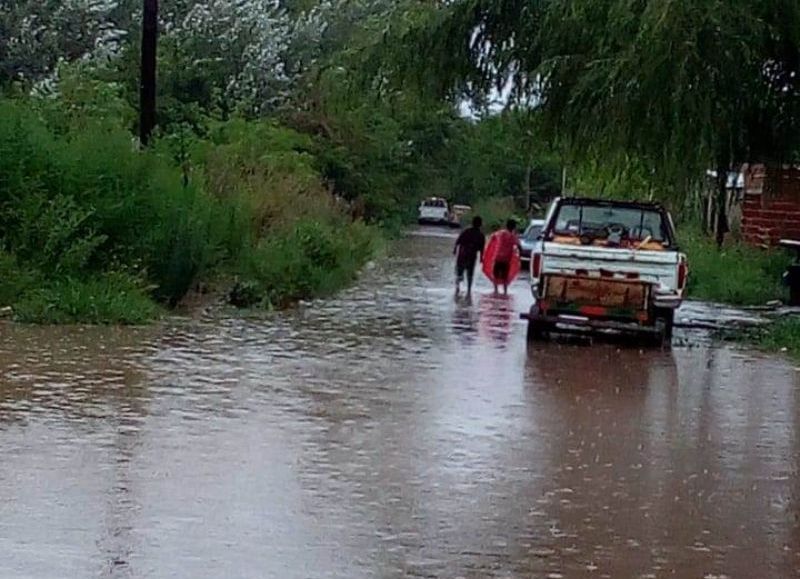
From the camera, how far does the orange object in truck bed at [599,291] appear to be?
810 inches

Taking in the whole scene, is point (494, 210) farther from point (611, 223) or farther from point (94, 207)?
point (94, 207)

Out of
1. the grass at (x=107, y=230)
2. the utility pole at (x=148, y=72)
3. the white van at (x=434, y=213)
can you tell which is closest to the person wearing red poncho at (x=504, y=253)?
the grass at (x=107, y=230)

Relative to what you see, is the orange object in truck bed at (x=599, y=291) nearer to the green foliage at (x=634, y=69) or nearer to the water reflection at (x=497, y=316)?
the water reflection at (x=497, y=316)

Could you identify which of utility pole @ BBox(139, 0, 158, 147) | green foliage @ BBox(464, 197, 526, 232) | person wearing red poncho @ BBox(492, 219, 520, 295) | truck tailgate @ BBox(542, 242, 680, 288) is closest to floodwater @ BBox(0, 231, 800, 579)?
truck tailgate @ BBox(542, 242, 680, 288)

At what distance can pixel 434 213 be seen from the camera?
84438 millimetres

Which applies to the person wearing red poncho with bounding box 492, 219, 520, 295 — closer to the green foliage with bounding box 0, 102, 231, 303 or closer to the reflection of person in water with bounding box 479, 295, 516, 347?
the reflection of person in water with bounding box 479, 295, 516, 347

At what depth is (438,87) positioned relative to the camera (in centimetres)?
2461

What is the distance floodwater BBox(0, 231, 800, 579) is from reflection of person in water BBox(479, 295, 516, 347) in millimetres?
2143

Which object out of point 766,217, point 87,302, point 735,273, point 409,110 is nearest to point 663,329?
point 87,302

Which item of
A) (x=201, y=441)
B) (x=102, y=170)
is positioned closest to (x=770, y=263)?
(x=102, y=170)

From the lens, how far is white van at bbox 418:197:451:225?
275 feet

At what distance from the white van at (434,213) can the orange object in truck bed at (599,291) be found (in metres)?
62.5

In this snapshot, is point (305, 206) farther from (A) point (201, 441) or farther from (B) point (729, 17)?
(A) point (201, 441)

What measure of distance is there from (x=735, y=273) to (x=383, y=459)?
72.3 feet
